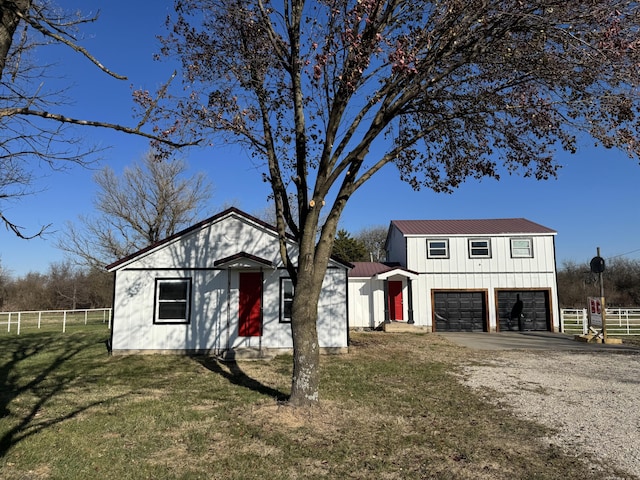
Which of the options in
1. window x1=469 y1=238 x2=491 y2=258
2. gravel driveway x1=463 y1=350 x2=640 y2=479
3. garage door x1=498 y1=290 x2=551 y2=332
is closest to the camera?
gravel driveway x1=463 y1=350 x2=640 y2=479

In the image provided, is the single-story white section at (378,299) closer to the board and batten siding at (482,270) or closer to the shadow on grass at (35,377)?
the board and batten siding at (482,270)

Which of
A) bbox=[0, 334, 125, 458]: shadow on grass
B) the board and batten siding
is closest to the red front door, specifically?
the board and batten siding

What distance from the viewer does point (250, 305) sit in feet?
42.3

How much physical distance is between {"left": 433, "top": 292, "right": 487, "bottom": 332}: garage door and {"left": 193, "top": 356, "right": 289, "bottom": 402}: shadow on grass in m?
12.6

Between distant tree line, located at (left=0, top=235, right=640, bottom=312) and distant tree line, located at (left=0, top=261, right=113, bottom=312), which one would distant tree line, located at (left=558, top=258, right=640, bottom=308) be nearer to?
distant tree line, located at (left=0, top=235, right=640, bottom=312)

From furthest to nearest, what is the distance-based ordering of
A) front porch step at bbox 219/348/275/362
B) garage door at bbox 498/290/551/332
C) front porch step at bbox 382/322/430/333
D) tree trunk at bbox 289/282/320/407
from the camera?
garage door at bbox 498/290/551/332 < front porch step at bbox 382/322/430/333 < front porch step at bbox 219/348/275/362 < tree trunk at bbox 289/282/320/407

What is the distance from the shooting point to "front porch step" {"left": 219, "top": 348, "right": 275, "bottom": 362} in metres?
12.2

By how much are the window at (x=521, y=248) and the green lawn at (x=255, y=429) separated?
13.2 m

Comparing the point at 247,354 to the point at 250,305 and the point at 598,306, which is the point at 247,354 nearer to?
the point at 250,305

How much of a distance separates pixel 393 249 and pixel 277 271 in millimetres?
14038

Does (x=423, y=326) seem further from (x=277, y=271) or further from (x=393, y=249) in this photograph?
(x=277, y=271)

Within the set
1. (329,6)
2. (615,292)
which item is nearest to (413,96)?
(329,6)

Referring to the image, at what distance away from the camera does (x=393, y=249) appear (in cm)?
2589

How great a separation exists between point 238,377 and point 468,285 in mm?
14800
